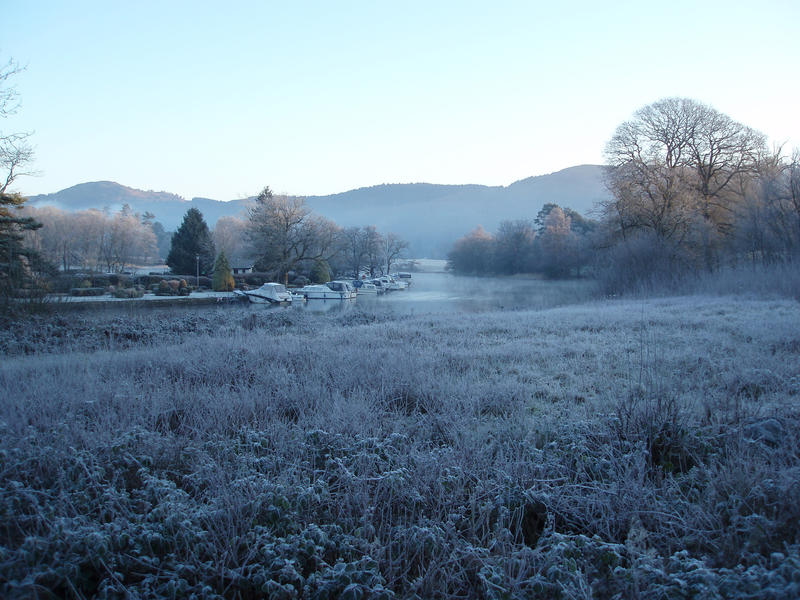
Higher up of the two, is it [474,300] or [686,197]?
[686,197]

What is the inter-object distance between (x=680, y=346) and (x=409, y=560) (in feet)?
23.9

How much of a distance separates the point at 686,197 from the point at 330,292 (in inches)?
1054

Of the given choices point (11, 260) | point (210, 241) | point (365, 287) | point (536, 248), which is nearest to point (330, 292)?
point (365, 287)

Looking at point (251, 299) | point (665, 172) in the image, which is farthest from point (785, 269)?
point (251, 299)

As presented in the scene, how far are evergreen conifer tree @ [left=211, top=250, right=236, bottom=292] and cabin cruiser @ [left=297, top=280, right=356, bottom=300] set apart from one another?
621cm

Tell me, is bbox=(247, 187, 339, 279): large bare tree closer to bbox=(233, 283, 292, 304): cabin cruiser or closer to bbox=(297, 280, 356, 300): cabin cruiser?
bbox=(297, 280, 356, 300): cabin cruiser

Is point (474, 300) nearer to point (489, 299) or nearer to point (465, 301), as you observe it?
point (465, 301)

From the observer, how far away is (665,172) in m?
28.7

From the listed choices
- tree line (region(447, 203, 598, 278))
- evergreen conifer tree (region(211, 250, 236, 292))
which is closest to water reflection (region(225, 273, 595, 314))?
tree line (region(447, 203, 598, 278))

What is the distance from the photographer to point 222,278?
4338 centimetres

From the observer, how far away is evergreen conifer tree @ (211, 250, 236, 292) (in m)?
43.3

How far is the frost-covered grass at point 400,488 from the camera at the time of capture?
86.0 inches

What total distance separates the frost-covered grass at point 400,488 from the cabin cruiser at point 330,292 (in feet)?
117

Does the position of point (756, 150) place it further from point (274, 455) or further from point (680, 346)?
point (274, 455)
